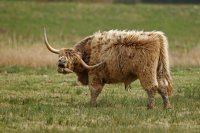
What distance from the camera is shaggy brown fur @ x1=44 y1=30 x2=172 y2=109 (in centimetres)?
1511

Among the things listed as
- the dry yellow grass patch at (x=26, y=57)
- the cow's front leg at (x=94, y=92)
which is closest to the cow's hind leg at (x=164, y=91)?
the cow's front leg at (x=94, y=92)

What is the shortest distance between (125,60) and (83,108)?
4.72 ft

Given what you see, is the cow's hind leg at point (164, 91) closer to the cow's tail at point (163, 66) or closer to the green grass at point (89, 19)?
the cow's tail at point (163, 66)

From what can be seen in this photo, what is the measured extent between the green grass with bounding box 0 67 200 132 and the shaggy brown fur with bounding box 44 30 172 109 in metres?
0.57

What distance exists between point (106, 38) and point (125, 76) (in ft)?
3.43

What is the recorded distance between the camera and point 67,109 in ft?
49.2

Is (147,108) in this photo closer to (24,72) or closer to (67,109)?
(67,109)

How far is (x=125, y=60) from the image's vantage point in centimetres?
1531

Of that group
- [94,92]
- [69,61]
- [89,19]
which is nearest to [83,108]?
[94,92]

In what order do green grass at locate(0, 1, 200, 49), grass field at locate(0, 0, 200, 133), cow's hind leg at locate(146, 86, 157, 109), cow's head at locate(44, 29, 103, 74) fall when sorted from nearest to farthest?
grass field at locate(0, 0, 200, 133) → cow's hind leg at locate(146, 86, 157, 109) → cow's head at locate(44, 29, 103, 74) → green grass at locate(0, 1, 200, 49)

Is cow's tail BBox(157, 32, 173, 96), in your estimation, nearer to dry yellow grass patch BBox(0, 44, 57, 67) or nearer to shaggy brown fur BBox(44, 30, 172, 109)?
shaggy brown fur BBox(44, 30, 172, 109)

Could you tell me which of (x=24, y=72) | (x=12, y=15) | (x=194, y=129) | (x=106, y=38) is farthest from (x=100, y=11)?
(x=194, y=129)

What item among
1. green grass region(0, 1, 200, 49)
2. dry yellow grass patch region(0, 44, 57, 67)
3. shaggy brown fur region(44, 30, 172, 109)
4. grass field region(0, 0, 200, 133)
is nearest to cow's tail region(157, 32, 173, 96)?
shaggy brown fur region(44, 30, 172, 109)

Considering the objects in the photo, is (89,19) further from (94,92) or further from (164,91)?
(164,91)
